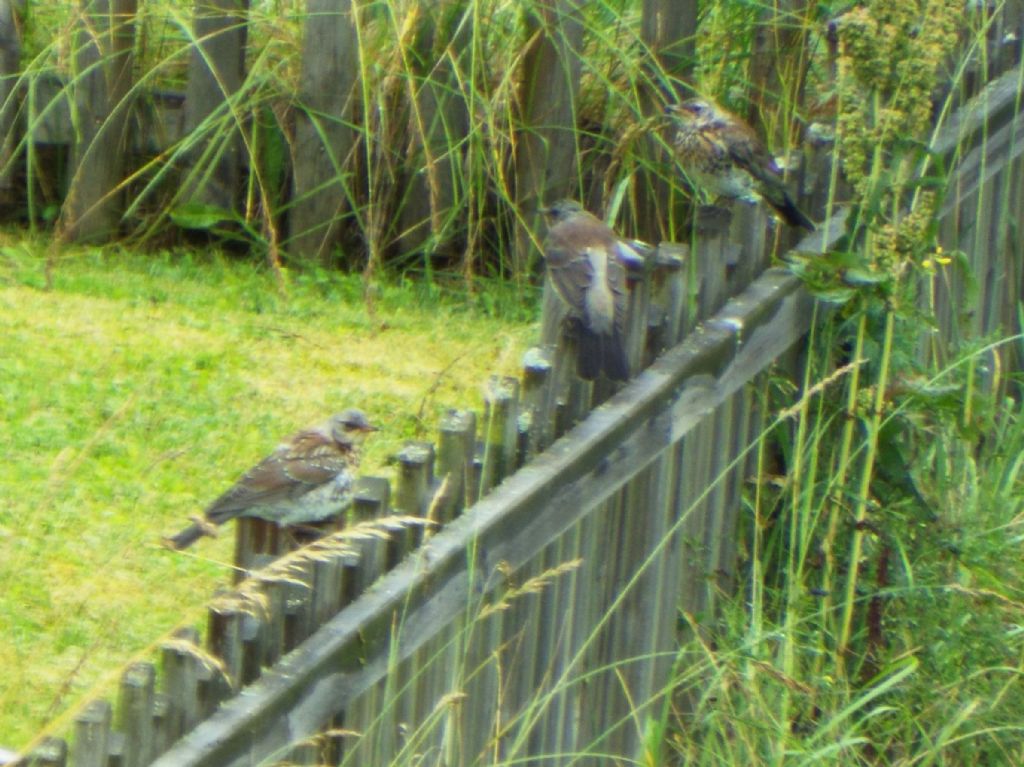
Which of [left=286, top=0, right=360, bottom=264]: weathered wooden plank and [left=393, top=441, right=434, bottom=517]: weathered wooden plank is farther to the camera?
[left=286, top=0, right=360, bottom=264]: weathered wooden plank

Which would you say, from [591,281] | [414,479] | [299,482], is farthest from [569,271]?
[414,479]

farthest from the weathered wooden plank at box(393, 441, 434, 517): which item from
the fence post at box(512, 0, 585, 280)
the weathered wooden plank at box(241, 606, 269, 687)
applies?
the fence post at box(512, 0, 585, 280)

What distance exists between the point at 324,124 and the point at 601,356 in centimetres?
339

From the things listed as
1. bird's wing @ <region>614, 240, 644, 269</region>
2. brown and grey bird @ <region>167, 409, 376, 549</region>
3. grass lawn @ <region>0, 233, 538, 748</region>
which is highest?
bird's wing @ <region>614, 240, 644, 269</region>

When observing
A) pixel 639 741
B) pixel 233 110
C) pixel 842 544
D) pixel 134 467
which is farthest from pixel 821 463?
pixel 233 110

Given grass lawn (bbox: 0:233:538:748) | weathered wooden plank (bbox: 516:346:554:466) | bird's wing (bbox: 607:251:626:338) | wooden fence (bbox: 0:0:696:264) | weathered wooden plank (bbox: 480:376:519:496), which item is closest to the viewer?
weathered wooden plank (bbox: 480:376:519:496)

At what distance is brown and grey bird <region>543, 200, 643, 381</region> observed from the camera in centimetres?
417

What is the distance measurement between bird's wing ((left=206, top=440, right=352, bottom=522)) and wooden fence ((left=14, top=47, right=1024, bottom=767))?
47cm

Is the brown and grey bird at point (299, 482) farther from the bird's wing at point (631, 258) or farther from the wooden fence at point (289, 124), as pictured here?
the wooden fence at point (289, 124)

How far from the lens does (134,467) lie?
5668 mm

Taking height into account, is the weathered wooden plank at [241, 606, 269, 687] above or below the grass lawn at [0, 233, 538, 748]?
above

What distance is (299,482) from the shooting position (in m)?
4.30

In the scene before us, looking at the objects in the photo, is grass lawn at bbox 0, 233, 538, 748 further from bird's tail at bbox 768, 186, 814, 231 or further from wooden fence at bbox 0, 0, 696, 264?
bird's tail at bbox 768, 186, 814, 231

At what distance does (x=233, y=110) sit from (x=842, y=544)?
3.33m
